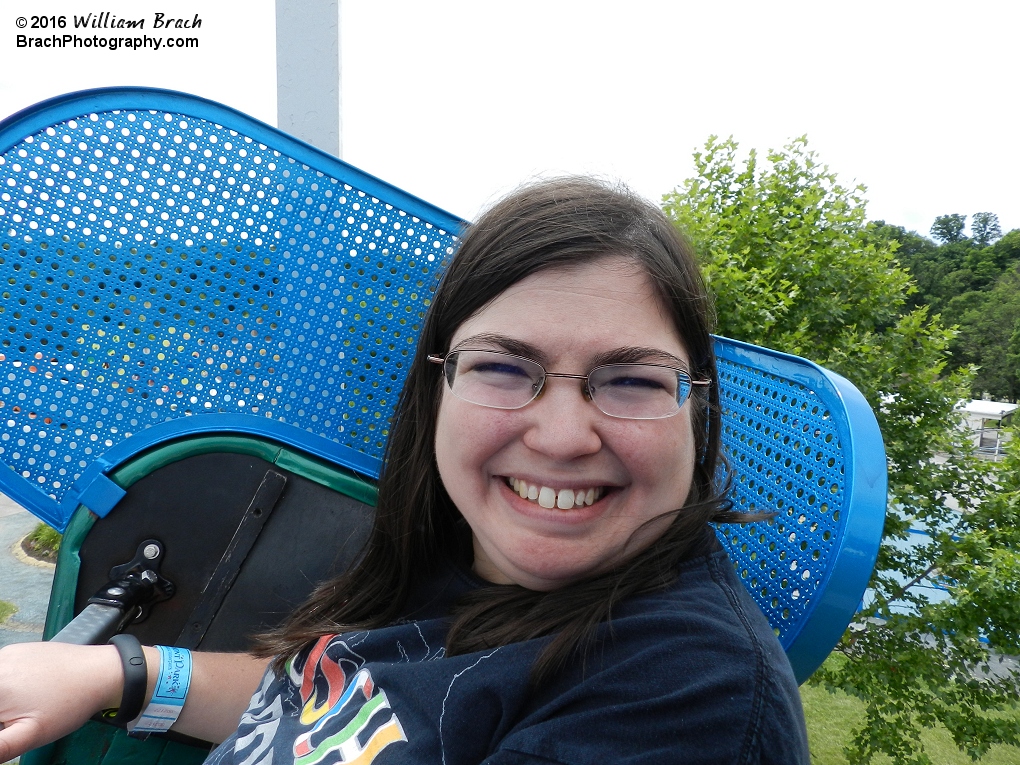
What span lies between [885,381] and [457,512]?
7.28 ft

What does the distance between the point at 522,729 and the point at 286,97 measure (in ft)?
6.09

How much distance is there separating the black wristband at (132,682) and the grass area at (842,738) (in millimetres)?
3628

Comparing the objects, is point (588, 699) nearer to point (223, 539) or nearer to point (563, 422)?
point (563, 422)

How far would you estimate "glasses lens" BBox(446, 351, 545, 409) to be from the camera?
869 mm

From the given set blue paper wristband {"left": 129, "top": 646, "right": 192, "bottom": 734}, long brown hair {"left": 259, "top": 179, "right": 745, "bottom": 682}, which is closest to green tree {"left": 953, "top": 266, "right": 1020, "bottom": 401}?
long brown hair {"left": 259, "top": 179, "right": 745, "bottom": 682}

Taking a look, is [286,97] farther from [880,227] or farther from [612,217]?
[880,227]

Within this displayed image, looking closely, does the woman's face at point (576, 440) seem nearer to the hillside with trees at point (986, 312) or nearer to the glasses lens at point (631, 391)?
the glasses lens at point (631, 391)

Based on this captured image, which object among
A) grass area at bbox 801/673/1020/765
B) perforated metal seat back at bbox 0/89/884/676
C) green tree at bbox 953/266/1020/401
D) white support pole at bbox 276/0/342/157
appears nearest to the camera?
perforated metal seat back at bbox 0/89/884/676

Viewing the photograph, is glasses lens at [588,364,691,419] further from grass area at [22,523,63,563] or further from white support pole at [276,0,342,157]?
grass area at [22,523,63,563]


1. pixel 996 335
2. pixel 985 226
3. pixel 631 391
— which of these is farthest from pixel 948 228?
pixel 631 391

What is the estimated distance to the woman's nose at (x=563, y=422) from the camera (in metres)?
0.83

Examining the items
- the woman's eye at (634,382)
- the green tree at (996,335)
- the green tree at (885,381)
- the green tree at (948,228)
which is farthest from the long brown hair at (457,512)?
the green tree at (948,228)

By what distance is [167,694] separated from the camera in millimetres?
1152

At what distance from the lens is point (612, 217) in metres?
0.94
